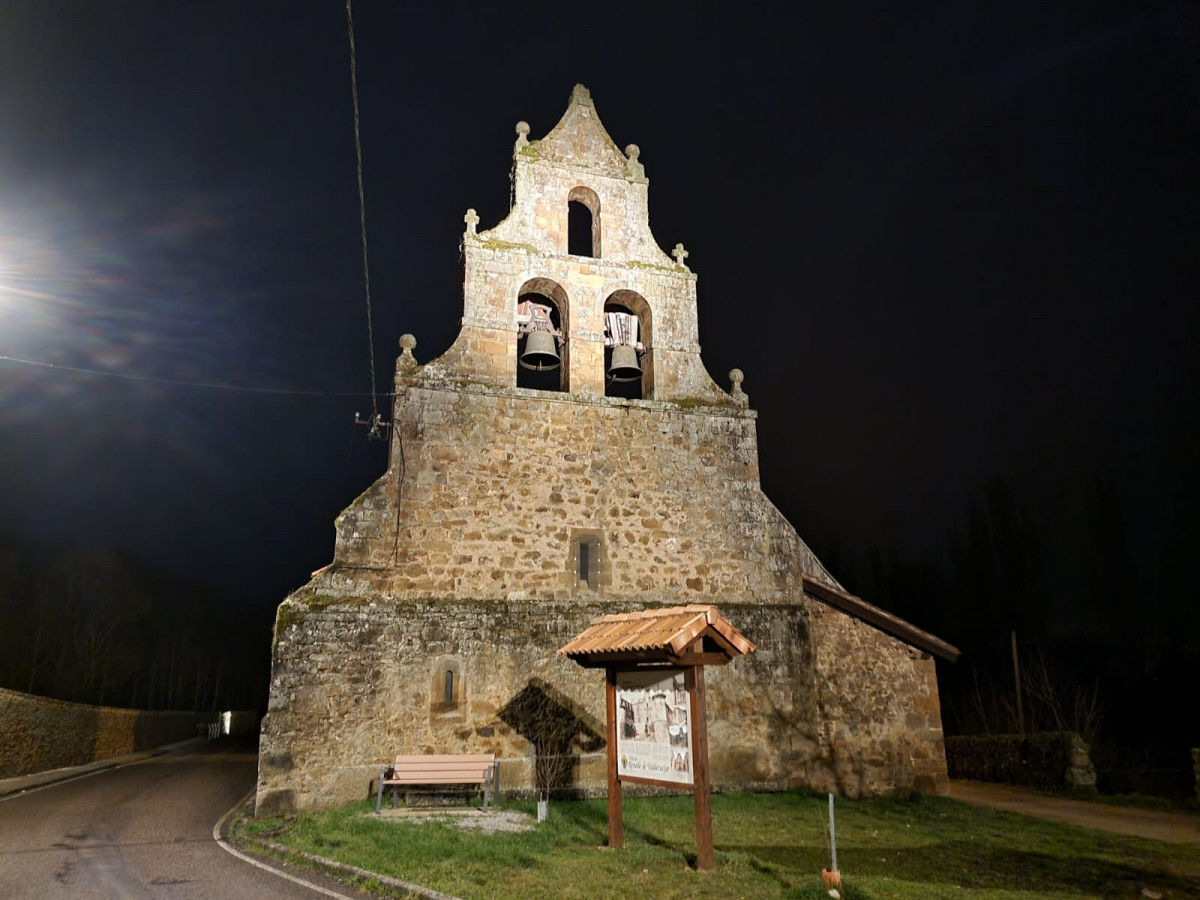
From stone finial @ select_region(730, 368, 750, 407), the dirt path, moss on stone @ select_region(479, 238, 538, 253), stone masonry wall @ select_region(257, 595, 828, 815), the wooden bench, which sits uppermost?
moss on stone @ select_region(479, 238, 538, 253)

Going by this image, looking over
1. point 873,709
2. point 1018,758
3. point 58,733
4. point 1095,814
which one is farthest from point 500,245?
point 58,733

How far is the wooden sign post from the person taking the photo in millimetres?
7168

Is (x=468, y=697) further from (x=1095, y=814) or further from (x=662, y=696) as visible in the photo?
(x=1095, y=814)

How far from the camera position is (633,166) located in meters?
15.1

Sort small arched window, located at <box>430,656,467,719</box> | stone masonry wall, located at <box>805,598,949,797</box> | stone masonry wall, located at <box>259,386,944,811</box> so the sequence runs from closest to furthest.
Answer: stone masonry wall, located at <box>259,386,944,811</box> < small arched window, located at <box>430,656,467,719</box> < stone masonry wall, located at <box>805,598,949,797</box>

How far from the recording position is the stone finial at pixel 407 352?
12.5 meters

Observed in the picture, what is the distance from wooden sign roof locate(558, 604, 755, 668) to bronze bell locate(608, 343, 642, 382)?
6059 mm

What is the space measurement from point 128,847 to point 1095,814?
1344 centimetres

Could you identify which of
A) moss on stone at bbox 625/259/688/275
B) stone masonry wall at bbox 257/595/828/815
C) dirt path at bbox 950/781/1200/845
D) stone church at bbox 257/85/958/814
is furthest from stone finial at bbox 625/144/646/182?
dirt path at bbox 950/781/1200/845

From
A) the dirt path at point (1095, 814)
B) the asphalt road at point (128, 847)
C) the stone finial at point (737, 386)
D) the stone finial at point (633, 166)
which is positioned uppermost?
the stone finial at point (633, 166)

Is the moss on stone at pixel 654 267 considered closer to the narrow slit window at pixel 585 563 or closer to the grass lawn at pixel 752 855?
the narrow slit window at pixel 585 563

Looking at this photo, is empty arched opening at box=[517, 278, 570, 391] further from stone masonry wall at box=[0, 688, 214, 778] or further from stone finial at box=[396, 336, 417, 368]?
stone masonry wall at box=[0, 688, 214, 778]

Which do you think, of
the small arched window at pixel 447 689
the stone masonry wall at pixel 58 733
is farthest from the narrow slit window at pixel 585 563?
the stone masonry wall at pixel 58 733

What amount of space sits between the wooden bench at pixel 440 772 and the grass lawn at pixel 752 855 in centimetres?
45
